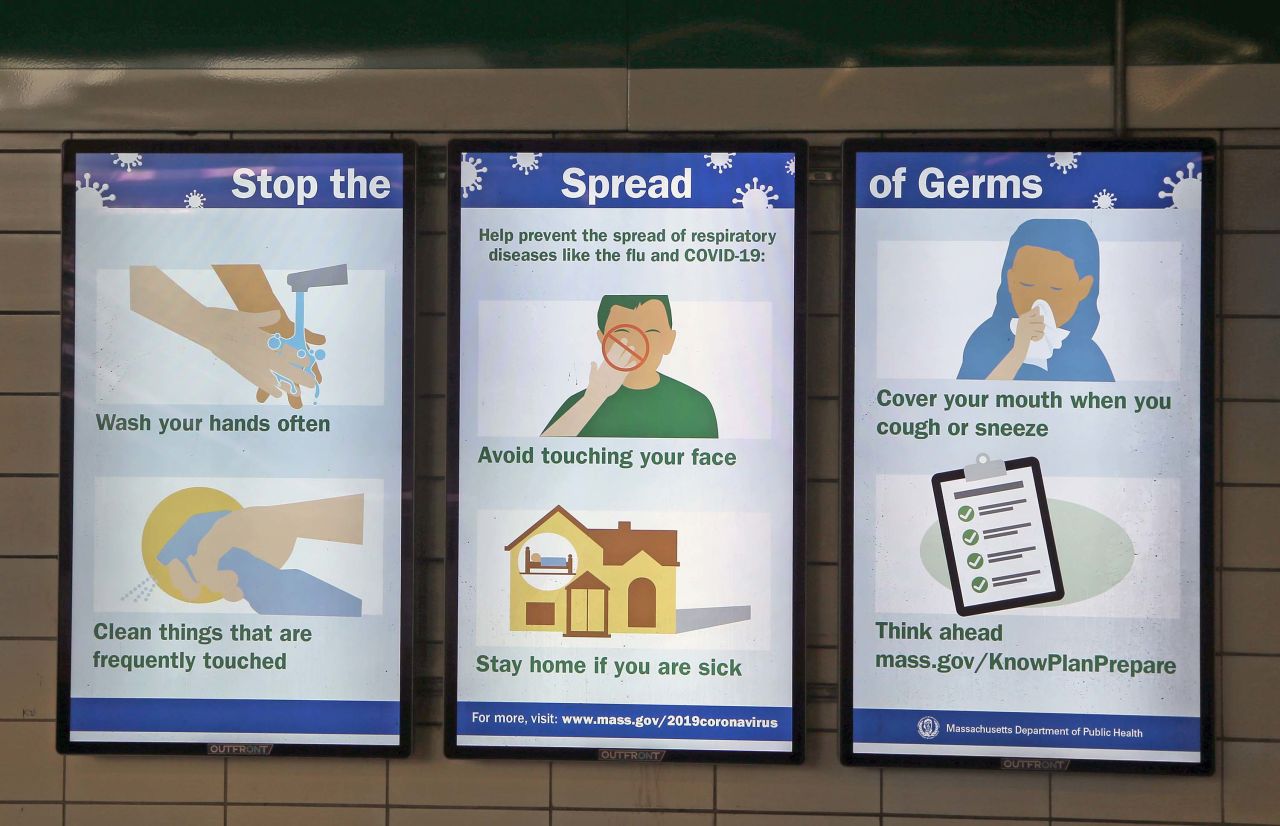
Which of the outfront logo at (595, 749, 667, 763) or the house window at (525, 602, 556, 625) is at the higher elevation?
the house window at (525, 602, 556, 625)

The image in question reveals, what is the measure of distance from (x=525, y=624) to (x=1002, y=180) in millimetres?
1767

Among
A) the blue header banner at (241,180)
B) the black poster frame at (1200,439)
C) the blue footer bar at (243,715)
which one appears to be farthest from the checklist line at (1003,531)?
the blue header banner at (241,180)

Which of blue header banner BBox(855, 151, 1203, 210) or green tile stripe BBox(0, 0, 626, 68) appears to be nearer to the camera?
blue header banner BBox(855, 151, 1203, 210)

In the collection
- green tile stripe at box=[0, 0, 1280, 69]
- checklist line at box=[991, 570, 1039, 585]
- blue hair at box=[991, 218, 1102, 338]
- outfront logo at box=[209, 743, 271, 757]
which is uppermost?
green tile stripe at box=[0, 0, 1280, 69]

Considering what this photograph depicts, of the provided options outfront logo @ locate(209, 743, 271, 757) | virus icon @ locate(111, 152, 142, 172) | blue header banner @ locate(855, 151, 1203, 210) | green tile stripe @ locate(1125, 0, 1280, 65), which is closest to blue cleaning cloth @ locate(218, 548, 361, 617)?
outfront logo @ locate(209, 743, 271, 757)

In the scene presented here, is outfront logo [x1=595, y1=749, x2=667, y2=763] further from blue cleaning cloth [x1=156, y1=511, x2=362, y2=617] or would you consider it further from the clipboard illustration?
the clipboard illustration

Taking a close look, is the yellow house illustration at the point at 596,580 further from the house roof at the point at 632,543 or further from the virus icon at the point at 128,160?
the virus icon at the point at 128,160

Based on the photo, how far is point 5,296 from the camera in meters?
2.55

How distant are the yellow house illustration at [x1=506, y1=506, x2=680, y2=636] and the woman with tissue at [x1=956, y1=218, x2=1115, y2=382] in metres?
1.07

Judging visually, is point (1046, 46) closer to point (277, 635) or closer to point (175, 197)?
point (175, 197)

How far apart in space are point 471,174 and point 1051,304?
161cm

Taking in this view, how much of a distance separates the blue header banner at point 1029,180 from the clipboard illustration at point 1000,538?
2.31 feet

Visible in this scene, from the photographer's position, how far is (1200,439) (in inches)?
95.2

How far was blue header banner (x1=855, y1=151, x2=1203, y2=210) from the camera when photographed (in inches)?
95.3
